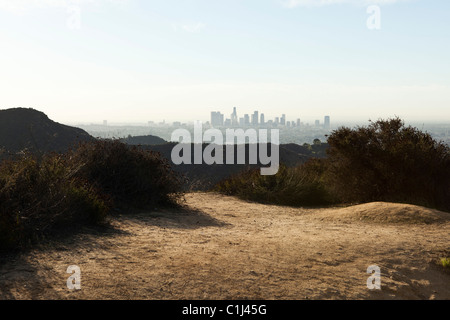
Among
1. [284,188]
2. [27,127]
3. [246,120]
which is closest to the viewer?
[284,188]

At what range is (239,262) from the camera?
16.0 feet

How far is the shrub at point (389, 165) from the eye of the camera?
1077 centimetres

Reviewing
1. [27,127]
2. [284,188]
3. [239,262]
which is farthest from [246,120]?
[239,262]

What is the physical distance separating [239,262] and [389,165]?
783 centimetres

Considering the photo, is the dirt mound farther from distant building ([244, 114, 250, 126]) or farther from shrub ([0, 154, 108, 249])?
distant building ([244, 114, 250, 126])

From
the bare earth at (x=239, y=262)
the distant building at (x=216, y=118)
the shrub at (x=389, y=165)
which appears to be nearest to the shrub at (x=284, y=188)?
the shrub at (x=389, y=165)

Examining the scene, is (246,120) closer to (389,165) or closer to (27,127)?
(27,127)

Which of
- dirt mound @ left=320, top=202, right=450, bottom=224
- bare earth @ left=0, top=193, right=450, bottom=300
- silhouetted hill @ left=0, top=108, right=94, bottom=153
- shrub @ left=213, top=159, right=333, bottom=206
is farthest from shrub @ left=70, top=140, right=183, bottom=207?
silhouetted hill @ left=0, top=108, right=94, bottom=153

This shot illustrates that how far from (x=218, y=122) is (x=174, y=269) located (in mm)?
136656

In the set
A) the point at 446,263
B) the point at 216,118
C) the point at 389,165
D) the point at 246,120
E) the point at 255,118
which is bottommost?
the point at 446,263

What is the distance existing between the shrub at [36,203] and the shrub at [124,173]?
213cm

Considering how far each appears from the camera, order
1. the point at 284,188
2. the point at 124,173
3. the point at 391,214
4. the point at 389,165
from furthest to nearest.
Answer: the point at 284,188
the point at 389,165
the point at 124,173
the point at 391,214

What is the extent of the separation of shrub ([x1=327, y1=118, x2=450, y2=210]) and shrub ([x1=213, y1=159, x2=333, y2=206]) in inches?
31.7
